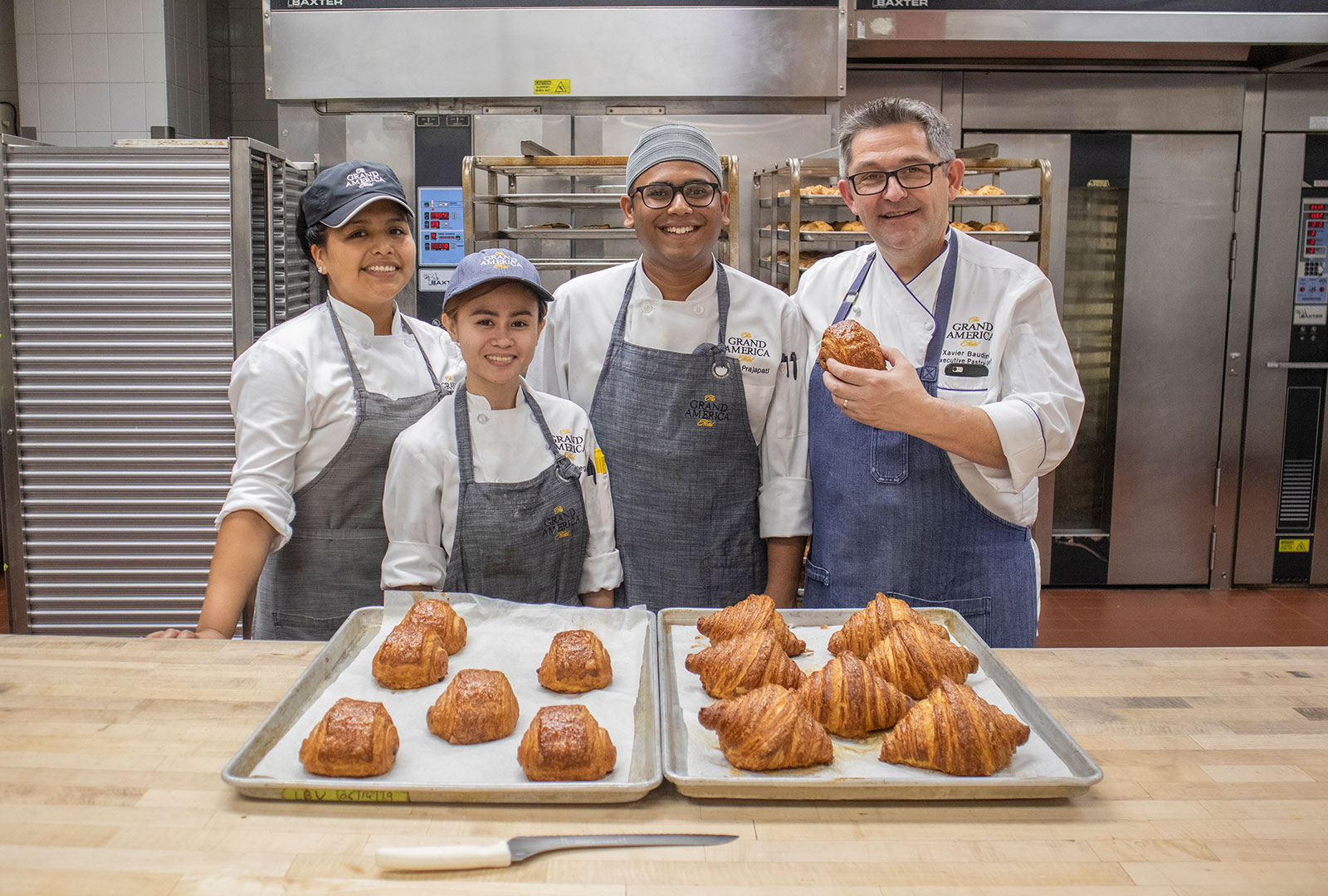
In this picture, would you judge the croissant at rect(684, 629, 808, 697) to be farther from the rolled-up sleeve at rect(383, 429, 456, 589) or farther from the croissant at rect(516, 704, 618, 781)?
the rolled-up sleeve at rect(383, 429, 456, 589)

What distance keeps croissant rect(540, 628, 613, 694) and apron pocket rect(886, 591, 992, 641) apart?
2.81 feet

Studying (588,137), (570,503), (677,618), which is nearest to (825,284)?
(570,503)

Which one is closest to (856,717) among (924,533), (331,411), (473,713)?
(473,713)

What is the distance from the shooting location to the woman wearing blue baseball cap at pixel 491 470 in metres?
1.99

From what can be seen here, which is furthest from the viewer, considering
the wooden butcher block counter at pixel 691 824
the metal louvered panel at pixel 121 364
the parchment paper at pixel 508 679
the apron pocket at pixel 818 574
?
the metal louvered panel at pixel 121 364

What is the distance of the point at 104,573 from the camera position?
3775mm

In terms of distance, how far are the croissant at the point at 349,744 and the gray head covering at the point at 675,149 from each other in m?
1.31

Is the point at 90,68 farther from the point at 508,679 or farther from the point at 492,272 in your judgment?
the point at 508,679

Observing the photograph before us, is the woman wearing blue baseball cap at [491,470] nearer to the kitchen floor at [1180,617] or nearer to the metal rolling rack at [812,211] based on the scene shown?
the metal rolling rack at [812,211]

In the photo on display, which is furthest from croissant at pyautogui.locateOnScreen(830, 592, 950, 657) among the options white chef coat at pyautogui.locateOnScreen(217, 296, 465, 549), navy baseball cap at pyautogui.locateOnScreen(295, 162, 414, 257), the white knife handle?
navy baseball cap at pyautogui.locateOnScreen(295, 162, 414, 257)

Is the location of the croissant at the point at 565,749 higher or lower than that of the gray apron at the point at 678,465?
lower

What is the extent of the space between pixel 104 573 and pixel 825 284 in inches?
116

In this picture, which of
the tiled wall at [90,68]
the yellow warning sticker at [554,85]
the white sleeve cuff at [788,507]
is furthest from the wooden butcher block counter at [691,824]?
the tiled wall at [90,68]

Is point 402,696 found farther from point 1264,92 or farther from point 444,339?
point 1264,92
